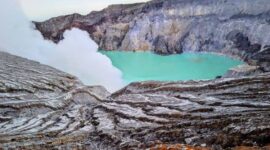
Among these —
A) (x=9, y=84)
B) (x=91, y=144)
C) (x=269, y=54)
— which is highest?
(x=269, y=54)

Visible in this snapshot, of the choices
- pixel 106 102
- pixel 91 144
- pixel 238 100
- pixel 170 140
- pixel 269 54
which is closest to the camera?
pixel 170 140

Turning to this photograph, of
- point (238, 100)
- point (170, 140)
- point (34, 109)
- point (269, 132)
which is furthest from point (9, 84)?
point (269, 132)

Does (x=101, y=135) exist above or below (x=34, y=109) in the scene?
below

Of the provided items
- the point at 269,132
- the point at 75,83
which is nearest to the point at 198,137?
A: the point at 269,132

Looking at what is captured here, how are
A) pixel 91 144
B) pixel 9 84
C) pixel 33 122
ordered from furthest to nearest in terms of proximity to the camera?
1. pixel 9 84
2. pixel 33 122
3. pixel 91 144

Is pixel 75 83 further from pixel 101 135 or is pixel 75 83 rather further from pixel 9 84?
pixel 101 135

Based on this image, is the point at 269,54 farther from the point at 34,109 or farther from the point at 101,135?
the point at 101,135

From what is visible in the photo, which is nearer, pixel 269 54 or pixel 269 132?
pixel 269 132
